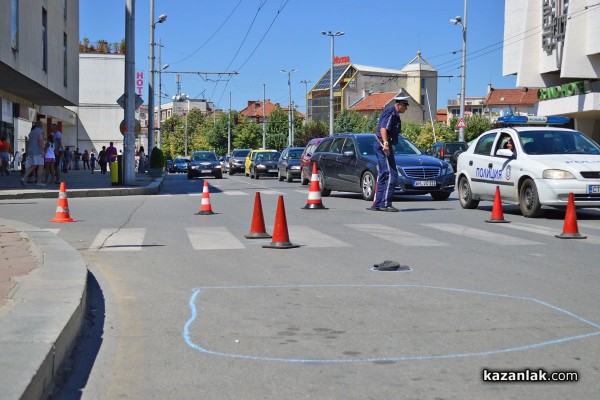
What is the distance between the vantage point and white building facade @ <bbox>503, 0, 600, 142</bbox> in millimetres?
50406

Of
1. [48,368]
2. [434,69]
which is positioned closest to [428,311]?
[48,368]

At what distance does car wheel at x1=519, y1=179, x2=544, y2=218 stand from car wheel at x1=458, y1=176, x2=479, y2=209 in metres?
1.94

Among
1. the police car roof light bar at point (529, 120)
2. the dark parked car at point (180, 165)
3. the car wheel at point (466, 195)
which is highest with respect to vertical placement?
the police car roof light bar at point (529, 120)

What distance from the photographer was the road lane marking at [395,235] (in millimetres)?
10445

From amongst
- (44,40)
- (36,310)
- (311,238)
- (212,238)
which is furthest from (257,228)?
(44,40)

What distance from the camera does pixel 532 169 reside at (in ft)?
46.0

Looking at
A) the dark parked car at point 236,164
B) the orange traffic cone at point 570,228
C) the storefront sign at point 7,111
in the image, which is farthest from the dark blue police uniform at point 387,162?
the dark parked car at point 236,164

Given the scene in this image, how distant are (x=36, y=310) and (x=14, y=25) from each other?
21.9 metres

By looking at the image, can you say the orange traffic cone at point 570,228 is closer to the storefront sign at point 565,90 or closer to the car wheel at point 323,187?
the car wheel at point 323,187

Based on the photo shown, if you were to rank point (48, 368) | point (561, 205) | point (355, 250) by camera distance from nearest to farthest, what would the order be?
point (48, 368) < point (355, 250) < point (561, 205)

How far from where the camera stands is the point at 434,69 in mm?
160500

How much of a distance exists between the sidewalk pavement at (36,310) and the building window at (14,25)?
1665cm

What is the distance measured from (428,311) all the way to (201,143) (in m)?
146

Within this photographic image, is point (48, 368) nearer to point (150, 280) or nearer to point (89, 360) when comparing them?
point (89, 360)
